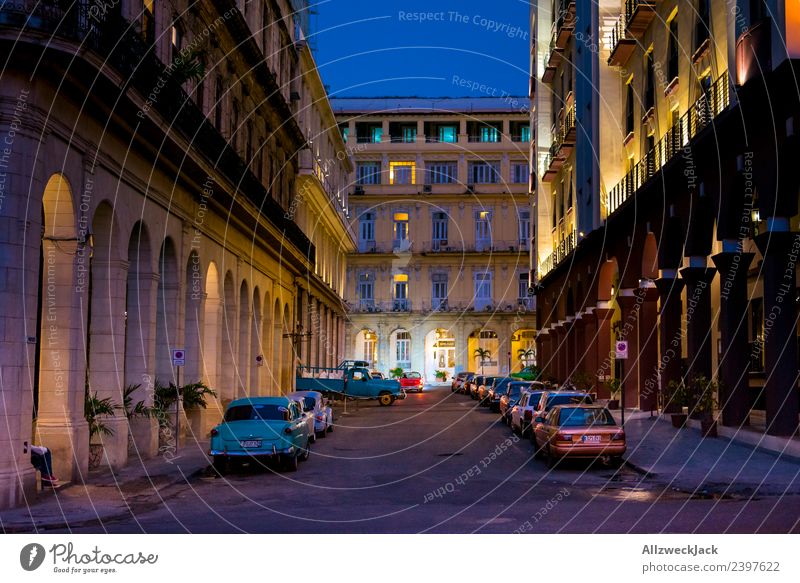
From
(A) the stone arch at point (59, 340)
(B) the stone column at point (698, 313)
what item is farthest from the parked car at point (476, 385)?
(A) the stone arch at point (59, 340)

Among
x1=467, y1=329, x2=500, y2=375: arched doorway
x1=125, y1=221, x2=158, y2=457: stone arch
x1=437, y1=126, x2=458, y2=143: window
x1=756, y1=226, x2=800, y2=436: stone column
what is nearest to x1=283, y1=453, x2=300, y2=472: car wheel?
x1=125, y1=221, x2=158, y2=457: stone arch

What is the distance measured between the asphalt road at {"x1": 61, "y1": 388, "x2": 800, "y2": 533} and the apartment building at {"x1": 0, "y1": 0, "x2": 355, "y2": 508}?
335 cm

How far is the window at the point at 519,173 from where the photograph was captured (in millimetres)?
101438

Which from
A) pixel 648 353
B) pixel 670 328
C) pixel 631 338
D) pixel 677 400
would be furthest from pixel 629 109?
pixel 677 400

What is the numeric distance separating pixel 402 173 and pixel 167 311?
75.4m

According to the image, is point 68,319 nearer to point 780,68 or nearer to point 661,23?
point 780,68

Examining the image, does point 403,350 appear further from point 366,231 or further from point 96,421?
point 96,421

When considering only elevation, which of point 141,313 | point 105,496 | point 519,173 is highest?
point 519,173

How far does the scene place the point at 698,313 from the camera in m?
30.5

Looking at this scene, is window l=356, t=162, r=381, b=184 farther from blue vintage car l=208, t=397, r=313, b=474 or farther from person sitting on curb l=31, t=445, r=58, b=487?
person sitting on curb l=31, t=445, r=58, b=487

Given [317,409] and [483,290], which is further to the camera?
[483,290]

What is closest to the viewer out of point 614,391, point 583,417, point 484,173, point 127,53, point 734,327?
point 127,53

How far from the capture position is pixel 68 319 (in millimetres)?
20406

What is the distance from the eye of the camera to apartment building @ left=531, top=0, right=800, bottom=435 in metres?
23.7
